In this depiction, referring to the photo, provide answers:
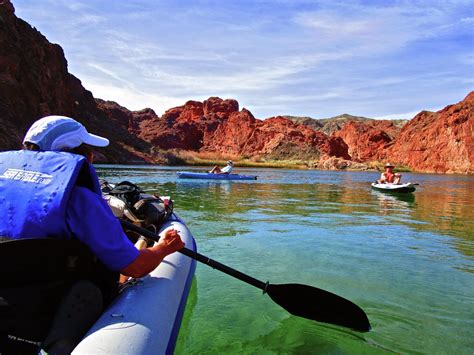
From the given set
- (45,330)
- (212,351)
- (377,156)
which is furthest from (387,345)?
(377,156)

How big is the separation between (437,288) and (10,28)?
178 ft

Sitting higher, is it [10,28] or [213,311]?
[10,28]

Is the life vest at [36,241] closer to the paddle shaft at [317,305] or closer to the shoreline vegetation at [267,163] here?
the paddle shaft at [317,305]

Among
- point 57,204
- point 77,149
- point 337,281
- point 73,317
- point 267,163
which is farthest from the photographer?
point 267,163

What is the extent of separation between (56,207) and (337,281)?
428cm

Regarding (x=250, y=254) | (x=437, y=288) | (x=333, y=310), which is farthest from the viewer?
(x=250, y=254)

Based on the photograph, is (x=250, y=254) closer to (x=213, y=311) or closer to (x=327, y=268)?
(x=327, y=268)

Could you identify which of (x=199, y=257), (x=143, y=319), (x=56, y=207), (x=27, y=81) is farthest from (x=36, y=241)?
(x=27, y=81)

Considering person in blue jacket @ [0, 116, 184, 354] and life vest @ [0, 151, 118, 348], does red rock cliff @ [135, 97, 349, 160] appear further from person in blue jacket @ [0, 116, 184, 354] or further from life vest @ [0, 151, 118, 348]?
life vest @ [0, 151, 118, 348]

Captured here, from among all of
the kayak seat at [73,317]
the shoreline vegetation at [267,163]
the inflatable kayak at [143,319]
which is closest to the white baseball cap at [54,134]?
the kayak seat at [73,317]

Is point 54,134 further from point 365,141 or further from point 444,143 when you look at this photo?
point 365,141

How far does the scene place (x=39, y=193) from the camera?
2094mm

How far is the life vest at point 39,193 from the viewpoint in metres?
2.07

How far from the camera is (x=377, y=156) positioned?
427 ft
